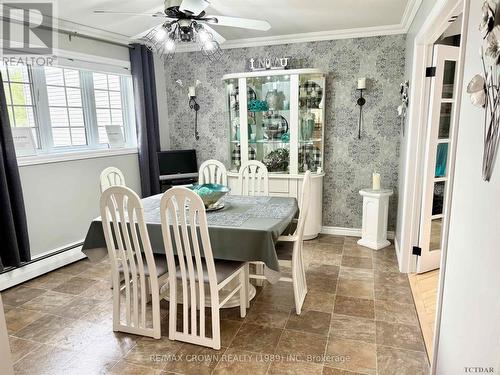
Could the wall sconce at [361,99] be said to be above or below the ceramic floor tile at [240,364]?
above

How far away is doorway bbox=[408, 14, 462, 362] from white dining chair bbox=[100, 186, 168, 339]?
6.31ft

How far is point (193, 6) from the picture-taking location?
6.89 feet

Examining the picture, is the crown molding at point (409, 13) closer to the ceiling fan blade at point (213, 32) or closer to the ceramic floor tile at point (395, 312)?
the ceiling fan blade at point (213, 32)

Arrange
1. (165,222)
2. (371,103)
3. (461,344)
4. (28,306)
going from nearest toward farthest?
(461,344), (165,222), (28,306), (371,103)

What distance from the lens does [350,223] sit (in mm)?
4297

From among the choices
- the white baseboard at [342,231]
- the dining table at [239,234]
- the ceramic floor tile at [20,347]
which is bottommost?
the ceramic floor tile at [20,347]

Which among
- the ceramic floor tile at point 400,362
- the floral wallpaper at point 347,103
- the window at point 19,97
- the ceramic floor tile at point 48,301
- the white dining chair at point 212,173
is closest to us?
the ceramic floor tile at point 400,362

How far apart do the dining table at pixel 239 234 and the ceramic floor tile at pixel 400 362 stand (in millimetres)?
776

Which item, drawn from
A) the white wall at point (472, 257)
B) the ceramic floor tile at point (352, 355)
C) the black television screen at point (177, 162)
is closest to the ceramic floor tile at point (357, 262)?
the ceramic floor tile at point (352, 355)

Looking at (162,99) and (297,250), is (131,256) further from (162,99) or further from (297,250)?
(162,99)

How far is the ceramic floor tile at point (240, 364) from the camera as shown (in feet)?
6.39

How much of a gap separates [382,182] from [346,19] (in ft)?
6.16

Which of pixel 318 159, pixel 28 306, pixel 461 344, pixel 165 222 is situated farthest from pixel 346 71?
pixel 28 306

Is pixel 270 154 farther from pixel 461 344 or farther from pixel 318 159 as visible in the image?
pixel 461 344
